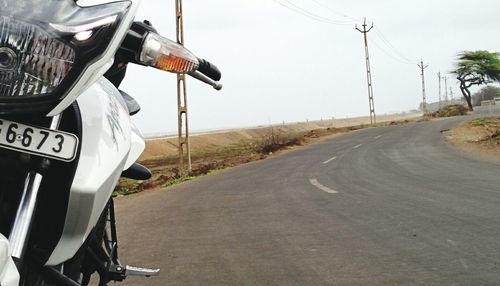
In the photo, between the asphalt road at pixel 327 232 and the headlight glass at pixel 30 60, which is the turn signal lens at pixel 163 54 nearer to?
the headlight glass at pixel 30 60

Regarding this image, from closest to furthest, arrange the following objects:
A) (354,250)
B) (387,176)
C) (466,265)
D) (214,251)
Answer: (466,265) → (354,250) → (214,251) → (387,176)

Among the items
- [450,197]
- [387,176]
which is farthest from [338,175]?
[450,197]

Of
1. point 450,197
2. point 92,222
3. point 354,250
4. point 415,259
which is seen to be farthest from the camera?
point 450,197

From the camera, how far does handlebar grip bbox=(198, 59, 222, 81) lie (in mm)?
2334

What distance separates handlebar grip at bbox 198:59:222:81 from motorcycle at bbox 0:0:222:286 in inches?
27.0

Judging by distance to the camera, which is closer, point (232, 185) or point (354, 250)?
point (354, 250)

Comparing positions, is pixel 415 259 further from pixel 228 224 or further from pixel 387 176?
pixel 387 176

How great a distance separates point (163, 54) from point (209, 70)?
25.1 inches

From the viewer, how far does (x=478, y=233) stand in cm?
478

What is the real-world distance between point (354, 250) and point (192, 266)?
1526 millimetres

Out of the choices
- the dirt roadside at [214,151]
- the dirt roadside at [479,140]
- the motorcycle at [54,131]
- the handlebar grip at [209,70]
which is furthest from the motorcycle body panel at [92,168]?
the dirt roadside at [479,140]

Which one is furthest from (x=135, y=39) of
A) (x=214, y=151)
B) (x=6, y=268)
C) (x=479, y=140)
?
(x=214, y=151)

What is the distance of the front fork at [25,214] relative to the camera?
4.09 ft

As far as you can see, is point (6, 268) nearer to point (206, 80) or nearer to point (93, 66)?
point (93, 66)
